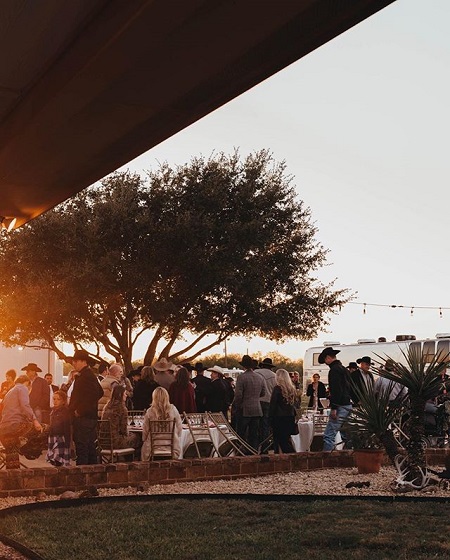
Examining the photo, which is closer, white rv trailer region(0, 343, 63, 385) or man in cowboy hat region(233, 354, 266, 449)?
man in cowboy hat region(233, 354, 266, 449)

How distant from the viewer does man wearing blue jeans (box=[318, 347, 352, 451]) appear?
1292 cm

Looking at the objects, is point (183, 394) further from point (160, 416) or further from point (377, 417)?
point (377, 417)

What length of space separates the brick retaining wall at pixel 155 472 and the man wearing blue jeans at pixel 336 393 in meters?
0.88

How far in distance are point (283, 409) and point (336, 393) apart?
84cm

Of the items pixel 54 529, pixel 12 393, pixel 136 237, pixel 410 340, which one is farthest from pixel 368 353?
pixel 54 529

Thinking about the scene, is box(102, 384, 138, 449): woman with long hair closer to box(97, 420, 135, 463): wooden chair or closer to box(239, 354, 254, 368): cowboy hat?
box(97, 420, 135, 463): wooden chair

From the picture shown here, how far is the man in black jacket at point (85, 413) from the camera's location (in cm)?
1090

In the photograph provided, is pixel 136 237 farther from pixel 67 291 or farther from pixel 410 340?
pixel 410 340

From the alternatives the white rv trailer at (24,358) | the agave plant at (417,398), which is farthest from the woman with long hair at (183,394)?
the white rv trailer at (24,358)

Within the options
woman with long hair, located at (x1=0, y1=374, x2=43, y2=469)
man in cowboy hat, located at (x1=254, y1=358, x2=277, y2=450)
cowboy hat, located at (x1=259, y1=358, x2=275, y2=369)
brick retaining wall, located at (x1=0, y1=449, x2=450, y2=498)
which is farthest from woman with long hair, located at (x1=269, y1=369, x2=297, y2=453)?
woman with long hair, located at (x1=0, y1=374, x2=43, y2=469)

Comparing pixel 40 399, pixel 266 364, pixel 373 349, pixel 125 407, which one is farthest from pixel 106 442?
pixel 373 349

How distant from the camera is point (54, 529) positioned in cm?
753

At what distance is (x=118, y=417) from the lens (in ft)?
40.2

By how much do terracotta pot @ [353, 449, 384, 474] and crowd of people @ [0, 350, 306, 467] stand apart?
1615 millimetres
